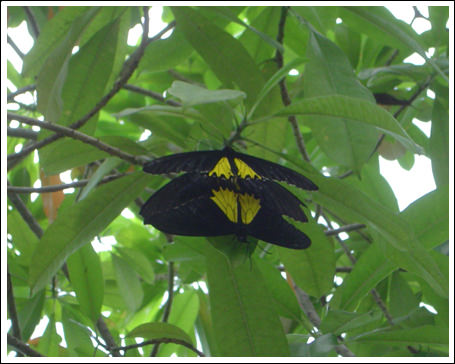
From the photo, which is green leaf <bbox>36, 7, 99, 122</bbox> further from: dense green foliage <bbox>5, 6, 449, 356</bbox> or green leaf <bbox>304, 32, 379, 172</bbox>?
green leaf <bbox>304, 32, 379, 172</bbox>

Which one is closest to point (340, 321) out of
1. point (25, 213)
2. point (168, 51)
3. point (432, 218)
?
point (432, 218)

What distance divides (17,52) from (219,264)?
94 cm

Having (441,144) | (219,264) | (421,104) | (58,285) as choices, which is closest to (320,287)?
(219,264)

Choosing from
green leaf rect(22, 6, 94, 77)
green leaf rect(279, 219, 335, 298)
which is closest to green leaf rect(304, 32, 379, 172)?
green leaf rect(279, 219, 335, 298)

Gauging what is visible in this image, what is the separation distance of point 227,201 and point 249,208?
3 cm

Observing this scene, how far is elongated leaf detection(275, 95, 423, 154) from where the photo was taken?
0.76m

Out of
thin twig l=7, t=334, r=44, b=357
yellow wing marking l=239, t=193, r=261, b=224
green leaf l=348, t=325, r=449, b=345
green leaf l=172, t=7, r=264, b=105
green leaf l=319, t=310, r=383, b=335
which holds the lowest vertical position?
thin twig l=7, t=334, r=44, b=357

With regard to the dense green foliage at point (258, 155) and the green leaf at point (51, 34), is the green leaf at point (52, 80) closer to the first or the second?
the dense green foliage at point (258, 155)

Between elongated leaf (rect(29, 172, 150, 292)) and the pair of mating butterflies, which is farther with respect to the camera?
elongated leaf (rect(29, 172, 150, 292))

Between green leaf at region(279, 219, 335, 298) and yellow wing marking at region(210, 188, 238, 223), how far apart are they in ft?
0.90

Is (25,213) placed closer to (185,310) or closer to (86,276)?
(86,276)

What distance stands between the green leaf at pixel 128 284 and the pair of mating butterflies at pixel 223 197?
0.86m

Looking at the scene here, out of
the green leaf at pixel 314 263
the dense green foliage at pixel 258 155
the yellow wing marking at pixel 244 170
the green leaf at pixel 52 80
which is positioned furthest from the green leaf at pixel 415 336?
the green leaf at pixel 52 80

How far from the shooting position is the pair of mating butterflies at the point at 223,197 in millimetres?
759
